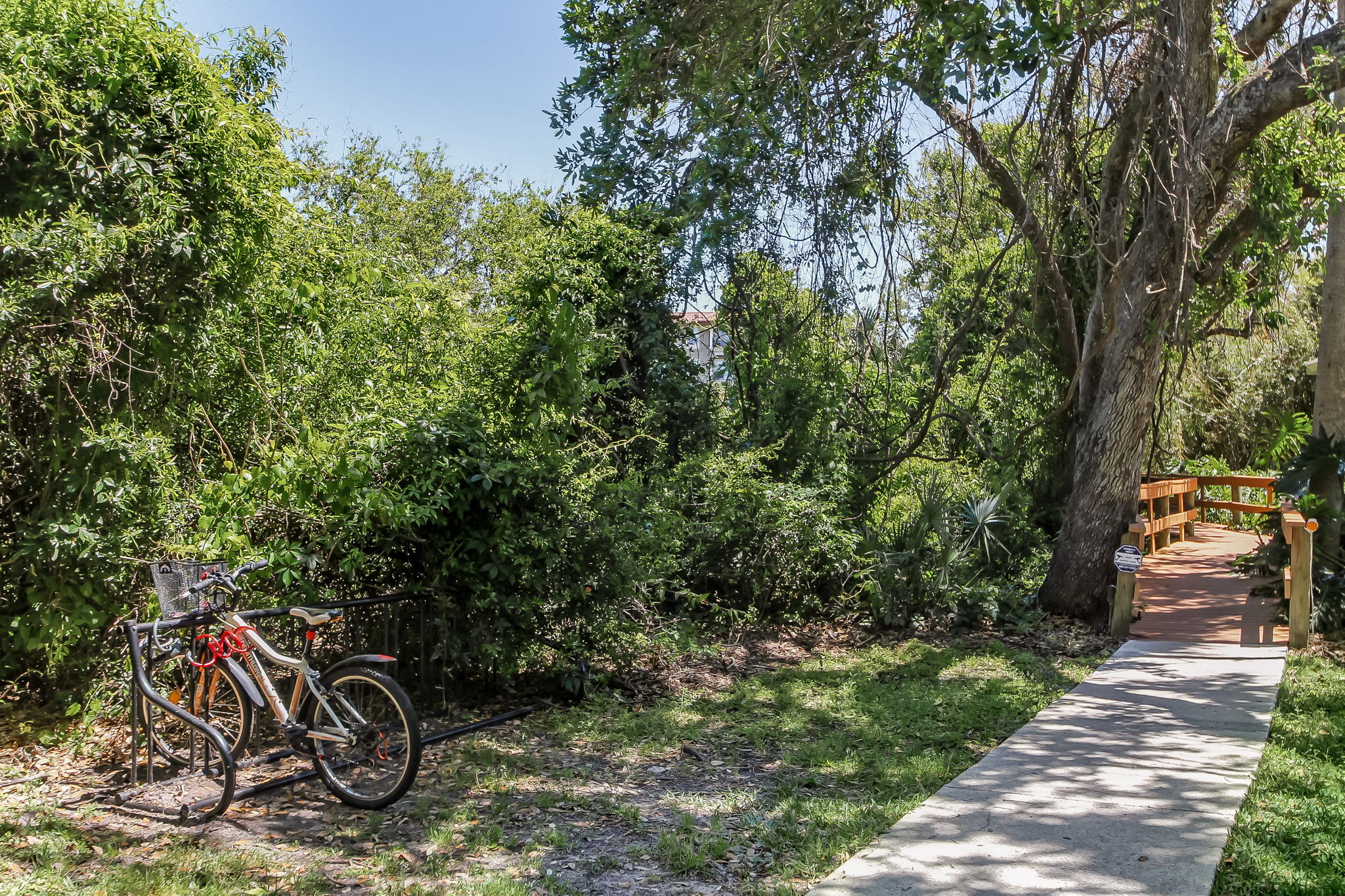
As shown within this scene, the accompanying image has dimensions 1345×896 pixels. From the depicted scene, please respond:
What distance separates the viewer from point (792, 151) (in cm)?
906

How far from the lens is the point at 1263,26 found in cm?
1055

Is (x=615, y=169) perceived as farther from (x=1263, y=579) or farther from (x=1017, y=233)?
(x=1263, y=579)

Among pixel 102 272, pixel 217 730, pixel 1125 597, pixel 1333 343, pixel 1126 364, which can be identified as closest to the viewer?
pixel 217 730

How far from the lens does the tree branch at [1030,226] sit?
1008 cm

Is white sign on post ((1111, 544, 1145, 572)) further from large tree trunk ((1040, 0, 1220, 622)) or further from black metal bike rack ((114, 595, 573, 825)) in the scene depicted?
black metal bike rack ((114, 595, 573, 825))

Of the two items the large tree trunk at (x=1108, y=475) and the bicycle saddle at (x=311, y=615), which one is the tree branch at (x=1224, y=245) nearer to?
the large tree trunk at (x=1108, y=475)

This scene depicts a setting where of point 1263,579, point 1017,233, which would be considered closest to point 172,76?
point 1017,233

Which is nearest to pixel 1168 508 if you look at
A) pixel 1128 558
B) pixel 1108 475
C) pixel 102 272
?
pixel 1108 475

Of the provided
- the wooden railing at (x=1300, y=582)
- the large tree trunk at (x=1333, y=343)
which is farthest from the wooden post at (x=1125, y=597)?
the large tree trunk at (x=1333, y=343)

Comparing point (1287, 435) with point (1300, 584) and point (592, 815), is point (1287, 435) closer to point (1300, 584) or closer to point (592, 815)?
point (1300, 584)

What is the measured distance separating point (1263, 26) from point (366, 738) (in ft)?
36.2

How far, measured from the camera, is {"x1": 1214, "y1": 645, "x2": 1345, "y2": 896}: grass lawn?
4.24 metres

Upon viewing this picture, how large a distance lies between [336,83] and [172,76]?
15.0m

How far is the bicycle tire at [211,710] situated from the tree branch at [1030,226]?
21.9 ft
